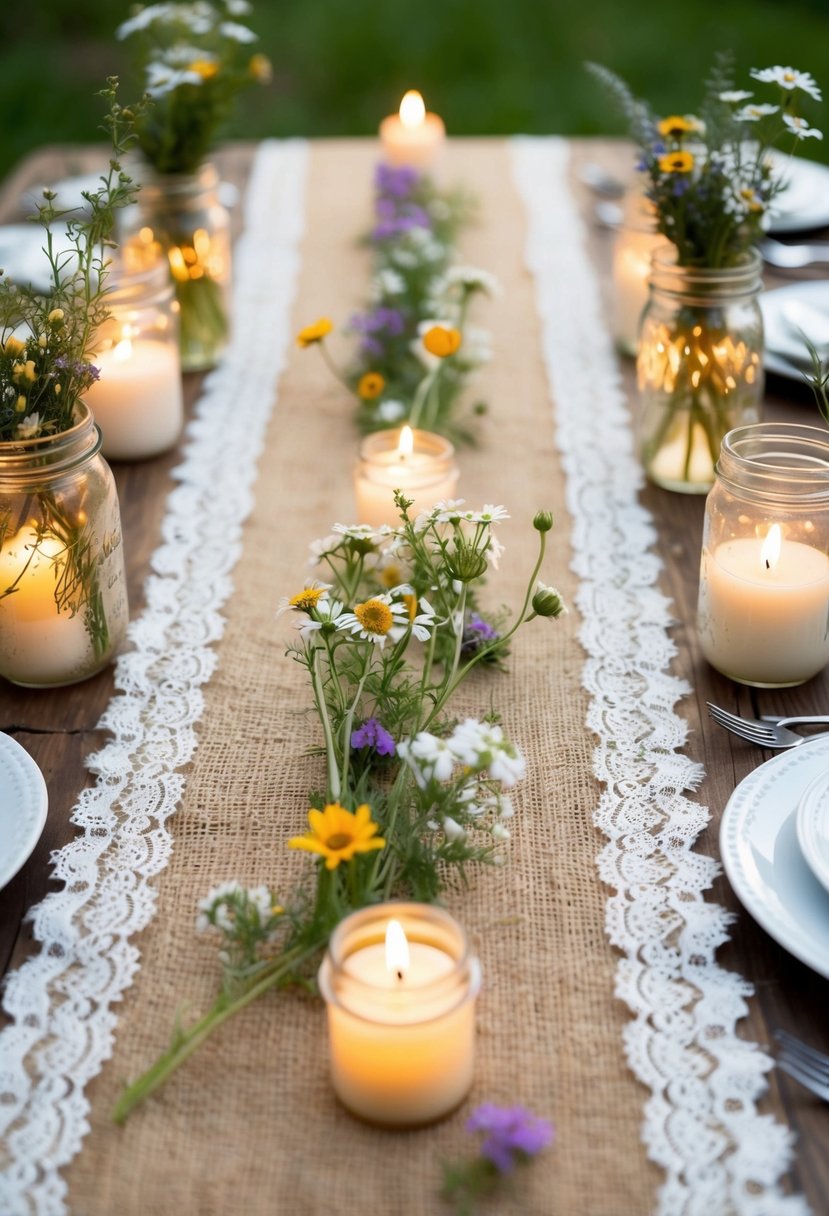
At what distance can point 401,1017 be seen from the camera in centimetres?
76

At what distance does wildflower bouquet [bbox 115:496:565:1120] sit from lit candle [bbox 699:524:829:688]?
0.65ft

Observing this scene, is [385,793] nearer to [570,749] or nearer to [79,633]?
[570,749]

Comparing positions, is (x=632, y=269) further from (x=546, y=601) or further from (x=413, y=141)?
(x=546, y=601)

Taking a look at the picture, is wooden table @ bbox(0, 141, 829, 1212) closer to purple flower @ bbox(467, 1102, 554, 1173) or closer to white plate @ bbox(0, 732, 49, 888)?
white plate @ bbox(0, 732, 49, 888)

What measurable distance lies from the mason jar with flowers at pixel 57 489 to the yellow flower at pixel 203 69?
58 cm

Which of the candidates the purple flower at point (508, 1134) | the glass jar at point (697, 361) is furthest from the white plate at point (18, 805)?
the glass jar at point (697, 361)

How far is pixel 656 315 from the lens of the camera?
4.92 ft

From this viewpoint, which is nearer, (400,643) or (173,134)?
(400,643)

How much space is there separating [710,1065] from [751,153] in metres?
1.14

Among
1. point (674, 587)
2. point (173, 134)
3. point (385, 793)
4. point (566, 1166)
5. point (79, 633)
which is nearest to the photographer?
point (566, 1166)

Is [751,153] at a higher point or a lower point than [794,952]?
higher

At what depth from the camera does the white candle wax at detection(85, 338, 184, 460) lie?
1584 mm

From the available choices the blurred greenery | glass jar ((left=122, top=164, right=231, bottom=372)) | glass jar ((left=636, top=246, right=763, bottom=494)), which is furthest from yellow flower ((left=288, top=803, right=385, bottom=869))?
the blurred greenery

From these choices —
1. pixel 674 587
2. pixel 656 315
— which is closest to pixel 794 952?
pixel 674 587
